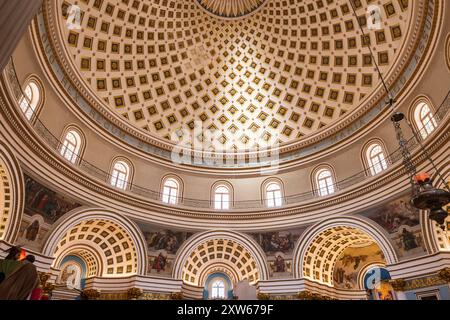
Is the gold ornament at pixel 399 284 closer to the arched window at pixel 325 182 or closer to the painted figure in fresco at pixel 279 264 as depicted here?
the painted figure in fresco at pixel 279 264

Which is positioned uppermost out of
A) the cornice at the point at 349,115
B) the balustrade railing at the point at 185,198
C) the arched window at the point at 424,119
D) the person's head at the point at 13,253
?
the cornice at the point at 349,115

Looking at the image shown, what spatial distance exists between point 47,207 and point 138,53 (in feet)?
46.6

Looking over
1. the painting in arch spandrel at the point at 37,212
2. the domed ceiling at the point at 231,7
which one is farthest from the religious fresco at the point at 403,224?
the domed ceiling at the point at 231,7

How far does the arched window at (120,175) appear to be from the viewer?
2089 centimetres

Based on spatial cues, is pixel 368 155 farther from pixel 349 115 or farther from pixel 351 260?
pixel 351 260

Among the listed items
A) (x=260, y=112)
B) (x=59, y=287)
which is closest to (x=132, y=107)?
(x=260, y=112)

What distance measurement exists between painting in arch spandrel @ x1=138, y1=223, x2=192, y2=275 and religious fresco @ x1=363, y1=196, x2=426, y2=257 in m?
12.7

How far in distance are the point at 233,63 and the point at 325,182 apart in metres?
13.5

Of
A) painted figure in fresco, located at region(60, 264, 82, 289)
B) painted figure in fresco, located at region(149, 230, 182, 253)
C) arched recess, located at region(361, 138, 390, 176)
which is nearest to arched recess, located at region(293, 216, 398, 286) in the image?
arched recess, located at region(361, 138, 390, 176)

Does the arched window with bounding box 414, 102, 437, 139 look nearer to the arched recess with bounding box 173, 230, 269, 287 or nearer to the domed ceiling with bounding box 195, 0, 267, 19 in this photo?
the arched recess with bounding box 173, 230, 269, 287

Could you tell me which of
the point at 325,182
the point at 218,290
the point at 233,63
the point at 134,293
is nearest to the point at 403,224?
the point at 325,182

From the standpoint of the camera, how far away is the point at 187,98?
27438 millimetres

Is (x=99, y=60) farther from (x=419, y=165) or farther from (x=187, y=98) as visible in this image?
(x=419, y=165)

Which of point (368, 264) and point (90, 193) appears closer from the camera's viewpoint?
point (90, 193)
